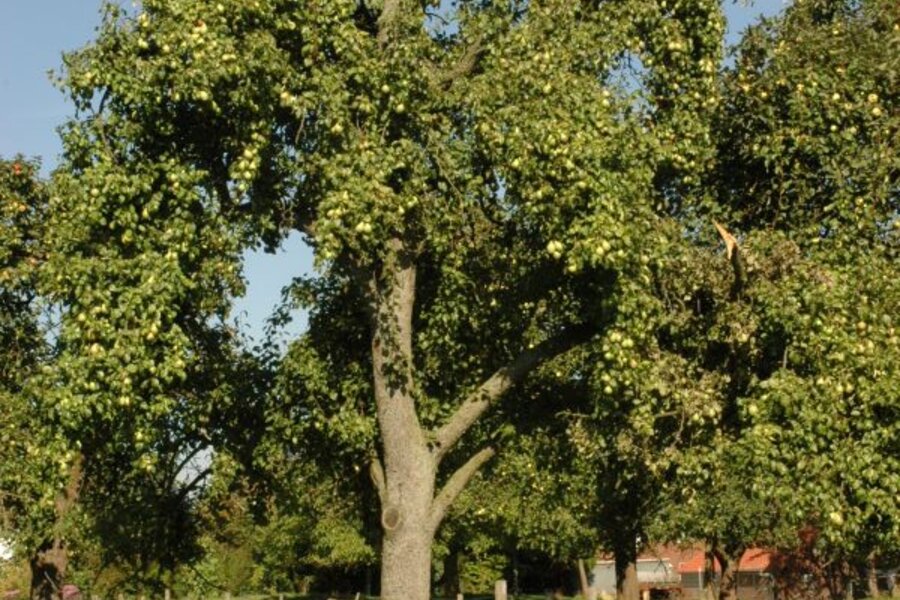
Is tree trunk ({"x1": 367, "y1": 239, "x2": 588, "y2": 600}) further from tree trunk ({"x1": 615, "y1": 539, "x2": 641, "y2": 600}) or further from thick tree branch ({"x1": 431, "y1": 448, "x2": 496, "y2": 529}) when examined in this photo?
tree trunk ({"x1": 615, "y1": 539, "x2": 641, "y2": 600})

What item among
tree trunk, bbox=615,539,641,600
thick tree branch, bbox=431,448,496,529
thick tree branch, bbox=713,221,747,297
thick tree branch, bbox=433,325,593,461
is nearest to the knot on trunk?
thick tree branch, bbox=431,448,496,529

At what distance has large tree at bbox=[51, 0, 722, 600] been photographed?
12.9 metres

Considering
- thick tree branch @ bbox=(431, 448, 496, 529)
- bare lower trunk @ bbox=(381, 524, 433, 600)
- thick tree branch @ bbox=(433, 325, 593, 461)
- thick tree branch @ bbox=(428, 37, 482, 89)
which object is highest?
thick tree branch @ bbox=(428, 37, 482, 89)

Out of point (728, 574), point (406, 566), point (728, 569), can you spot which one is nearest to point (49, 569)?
point (406, 566)

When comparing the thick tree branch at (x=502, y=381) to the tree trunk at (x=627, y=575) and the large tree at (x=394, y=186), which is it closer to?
the large tree at (x=394, y=186)

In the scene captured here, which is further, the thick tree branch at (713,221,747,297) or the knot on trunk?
the knot on trunk

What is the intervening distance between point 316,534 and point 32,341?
42022mm

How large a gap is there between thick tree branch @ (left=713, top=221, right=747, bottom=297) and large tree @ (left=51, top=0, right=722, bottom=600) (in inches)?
41.1

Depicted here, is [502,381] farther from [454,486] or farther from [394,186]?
[394,186]

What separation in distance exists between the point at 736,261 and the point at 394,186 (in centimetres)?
422

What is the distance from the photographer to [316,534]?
2463 inches

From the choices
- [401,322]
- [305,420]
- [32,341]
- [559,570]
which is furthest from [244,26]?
[559,570]

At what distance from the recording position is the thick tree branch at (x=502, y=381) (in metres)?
14.7

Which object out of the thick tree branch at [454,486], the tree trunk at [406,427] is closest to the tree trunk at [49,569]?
the tree trunk at [406,427]
